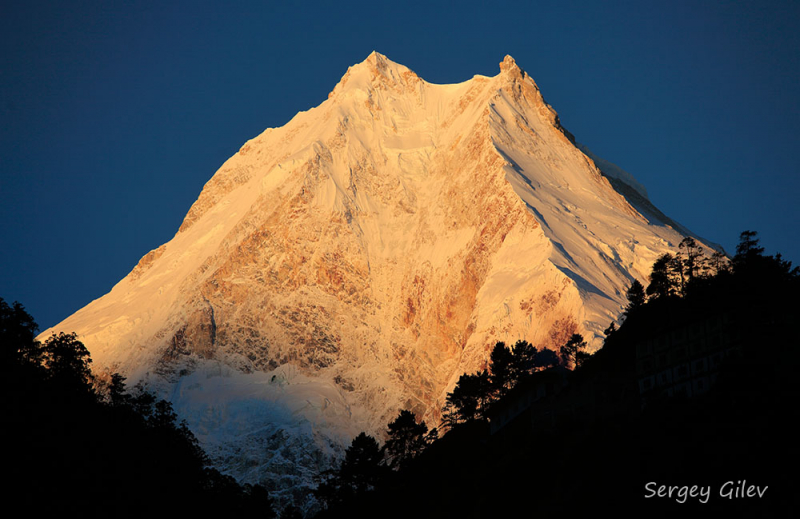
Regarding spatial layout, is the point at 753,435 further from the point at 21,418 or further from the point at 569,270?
the point at 569,270

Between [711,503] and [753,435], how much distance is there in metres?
7.31

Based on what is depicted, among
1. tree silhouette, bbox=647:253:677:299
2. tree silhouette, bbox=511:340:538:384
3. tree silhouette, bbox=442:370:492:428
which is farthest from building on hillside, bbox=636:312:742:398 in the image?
tree silhouette, bbox=442:370:492:428

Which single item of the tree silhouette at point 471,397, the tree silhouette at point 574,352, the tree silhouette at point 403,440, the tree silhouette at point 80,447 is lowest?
the tree silhouette at point 80,447

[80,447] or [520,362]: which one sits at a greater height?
[520,362]

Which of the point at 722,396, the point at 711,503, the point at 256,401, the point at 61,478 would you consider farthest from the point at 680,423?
the point at 256,401

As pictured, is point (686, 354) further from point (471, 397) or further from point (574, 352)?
point (574, 352)

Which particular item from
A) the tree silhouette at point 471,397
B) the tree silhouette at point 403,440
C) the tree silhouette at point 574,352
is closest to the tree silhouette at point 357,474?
the tree silhouette at point 403,440

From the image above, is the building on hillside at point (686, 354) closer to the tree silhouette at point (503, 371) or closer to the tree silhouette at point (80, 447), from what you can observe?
the tree silhouette at point (503, 371)

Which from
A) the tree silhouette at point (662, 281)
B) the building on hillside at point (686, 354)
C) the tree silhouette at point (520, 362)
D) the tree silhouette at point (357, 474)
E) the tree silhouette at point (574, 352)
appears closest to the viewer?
the building on hillside at point (686, 354)

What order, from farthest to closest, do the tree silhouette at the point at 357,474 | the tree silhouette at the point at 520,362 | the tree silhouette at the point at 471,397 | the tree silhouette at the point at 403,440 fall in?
the tree silhouette at the point at 520,362 → the tree silhouette at the point at 471,397 → the tree silhouette at the point at 403,440 → the tree silhouette at the point at 357,474

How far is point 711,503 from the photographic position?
65750mm

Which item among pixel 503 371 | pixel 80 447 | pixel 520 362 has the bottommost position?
pixel 80 447

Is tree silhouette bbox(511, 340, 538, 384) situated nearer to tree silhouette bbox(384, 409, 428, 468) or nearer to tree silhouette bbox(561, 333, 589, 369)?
tree silhouette bbox(561, 333, 589, 369)

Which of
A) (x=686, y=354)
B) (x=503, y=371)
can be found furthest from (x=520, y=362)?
(x=686, y=354)
